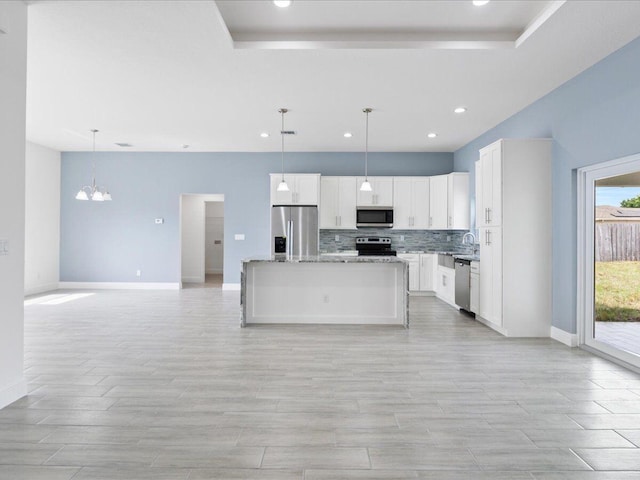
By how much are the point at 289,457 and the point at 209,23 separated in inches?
133

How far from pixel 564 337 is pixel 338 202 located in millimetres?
4820

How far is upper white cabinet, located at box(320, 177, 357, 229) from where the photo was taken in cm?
835

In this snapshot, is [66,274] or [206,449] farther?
A: [66,274]

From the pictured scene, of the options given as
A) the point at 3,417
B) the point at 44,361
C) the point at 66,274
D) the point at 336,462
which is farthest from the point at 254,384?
the point at 66,274

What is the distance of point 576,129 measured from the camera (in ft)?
14.8

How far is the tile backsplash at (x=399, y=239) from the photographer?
869 centimetres

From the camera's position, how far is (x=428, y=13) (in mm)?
3553

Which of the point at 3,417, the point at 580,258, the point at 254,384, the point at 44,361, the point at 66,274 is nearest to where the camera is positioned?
the point at 3,417

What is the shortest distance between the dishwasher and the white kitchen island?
1.28 m

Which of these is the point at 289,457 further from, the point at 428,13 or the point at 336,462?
the point at 428,13

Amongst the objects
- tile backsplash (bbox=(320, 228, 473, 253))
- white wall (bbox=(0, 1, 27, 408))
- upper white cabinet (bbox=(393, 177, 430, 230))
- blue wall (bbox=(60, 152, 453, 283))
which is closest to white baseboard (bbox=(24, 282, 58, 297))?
blue wall (bbox=(60, 152, 453, 283))

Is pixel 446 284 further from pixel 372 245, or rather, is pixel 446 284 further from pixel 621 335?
pixel 621 335

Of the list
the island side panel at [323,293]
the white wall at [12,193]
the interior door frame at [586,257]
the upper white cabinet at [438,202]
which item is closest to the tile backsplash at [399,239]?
the upper white cabinet at [438,202]

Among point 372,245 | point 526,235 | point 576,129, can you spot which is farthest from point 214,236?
point 576,129
